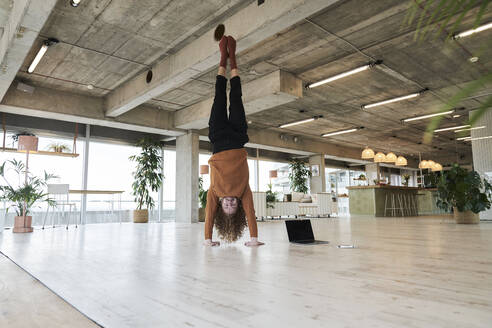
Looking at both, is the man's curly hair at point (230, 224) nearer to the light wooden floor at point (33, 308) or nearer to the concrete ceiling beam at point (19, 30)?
the light wooden floor at point (33, 308)

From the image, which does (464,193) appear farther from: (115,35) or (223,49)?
(115,35)

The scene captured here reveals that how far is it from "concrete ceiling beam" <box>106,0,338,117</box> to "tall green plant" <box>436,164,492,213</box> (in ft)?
16.1

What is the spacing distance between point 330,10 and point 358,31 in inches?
33.9

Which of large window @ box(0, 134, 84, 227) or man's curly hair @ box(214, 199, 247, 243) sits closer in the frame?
man's curly hair @ box(214, 199, 247, 243)

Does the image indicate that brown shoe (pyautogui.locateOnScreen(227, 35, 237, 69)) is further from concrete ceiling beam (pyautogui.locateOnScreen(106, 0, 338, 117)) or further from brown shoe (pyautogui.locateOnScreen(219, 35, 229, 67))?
concrete ceiling beam (pyautogui.locateOnScreen(106, 0, 338, 117))

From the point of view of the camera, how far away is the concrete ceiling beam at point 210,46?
14.0 feet

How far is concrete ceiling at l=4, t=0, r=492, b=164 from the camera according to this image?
5.00 metres

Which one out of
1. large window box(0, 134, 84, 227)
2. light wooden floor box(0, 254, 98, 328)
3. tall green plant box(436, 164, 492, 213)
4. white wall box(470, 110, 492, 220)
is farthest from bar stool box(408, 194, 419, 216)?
light wooden floor box(0, 254, 98, 328)

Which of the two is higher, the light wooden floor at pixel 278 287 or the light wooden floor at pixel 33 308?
the light wooden floor at pixel 278 287

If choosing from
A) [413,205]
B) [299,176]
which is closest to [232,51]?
[299,176]

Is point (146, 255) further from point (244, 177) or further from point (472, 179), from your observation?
point (472, 179)

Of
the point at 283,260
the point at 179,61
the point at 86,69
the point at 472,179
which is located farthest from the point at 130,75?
the point at 472,179

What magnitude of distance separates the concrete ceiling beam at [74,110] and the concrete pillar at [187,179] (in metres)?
0.66

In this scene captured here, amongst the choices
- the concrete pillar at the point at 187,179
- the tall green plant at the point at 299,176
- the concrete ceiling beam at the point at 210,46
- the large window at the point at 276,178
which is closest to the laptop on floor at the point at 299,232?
the concrete ceiling beam at the point at 210,46
